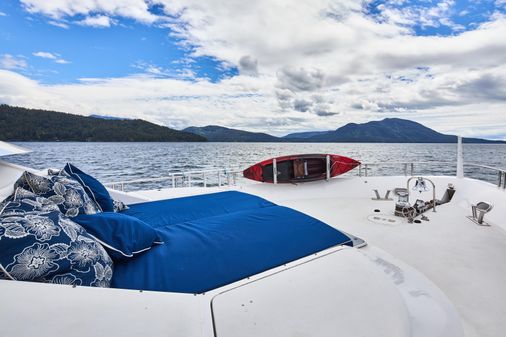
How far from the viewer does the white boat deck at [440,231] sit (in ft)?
4.94

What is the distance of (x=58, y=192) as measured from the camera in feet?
4.31

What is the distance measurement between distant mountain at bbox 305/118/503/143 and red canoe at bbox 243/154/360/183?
58.6 metres

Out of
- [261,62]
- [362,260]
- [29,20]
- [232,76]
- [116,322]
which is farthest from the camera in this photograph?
[232,76]

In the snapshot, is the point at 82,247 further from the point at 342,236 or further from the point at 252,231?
the point at 342,236

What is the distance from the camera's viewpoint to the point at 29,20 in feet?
12.5

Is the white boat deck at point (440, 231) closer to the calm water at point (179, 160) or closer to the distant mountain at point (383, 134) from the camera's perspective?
the calm water at point (179, 160)

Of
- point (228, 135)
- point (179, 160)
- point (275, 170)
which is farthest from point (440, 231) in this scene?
point (228, 135)

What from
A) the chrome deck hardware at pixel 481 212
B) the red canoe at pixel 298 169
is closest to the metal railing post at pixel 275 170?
the red canoe at pixel 298 169

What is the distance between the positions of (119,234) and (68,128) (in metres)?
18.6

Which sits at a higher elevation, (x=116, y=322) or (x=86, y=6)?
(x=86, y=6)

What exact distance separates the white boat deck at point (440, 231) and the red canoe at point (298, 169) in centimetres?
13

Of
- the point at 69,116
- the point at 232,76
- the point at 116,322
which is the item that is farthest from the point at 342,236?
the point at 69,116

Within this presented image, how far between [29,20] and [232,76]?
15.4ft

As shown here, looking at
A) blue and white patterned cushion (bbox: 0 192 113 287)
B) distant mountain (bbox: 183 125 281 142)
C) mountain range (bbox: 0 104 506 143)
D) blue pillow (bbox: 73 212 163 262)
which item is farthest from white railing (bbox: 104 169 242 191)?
distant mountain (bbox: 183 125 281 142)
